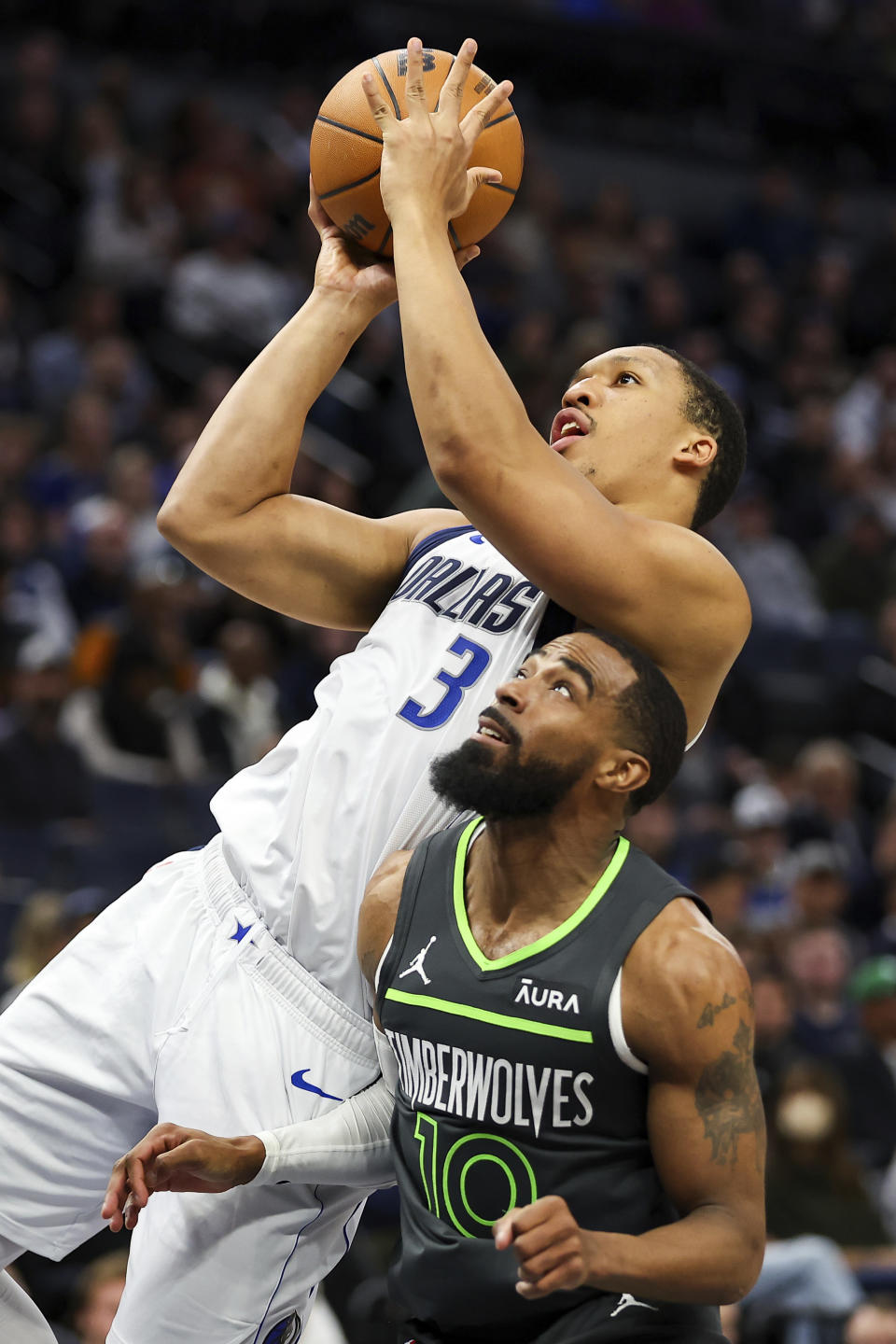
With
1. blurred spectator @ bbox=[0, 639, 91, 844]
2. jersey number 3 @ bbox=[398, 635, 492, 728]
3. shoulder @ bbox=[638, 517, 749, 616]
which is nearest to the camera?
shoulder @ bbox=[638, 517, 749, 616]

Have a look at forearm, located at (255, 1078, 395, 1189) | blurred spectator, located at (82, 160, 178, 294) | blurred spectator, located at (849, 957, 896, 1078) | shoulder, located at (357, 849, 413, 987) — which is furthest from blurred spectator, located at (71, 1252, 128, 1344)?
blurred spectator, located at (82, 160, 178, 294)

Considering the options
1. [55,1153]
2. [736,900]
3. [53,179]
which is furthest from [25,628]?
[55,1153]

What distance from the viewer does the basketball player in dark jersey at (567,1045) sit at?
2596mm

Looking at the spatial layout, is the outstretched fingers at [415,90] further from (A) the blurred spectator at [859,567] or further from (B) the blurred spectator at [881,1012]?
(A) the blurred spectator at [859,567]

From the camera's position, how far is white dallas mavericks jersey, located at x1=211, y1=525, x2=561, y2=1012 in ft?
10.1

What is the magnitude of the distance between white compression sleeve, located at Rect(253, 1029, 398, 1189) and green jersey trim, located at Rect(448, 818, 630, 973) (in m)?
0.29

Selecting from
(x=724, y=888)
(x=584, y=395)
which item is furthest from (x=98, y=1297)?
(x=724, y=888)

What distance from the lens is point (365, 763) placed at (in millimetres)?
3102

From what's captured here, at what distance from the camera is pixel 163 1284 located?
9.80 ft

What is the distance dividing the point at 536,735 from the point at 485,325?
9406 mm

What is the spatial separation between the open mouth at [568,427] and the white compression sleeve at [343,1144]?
121 centimetres

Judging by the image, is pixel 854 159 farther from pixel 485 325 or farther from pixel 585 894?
pixel 585 894

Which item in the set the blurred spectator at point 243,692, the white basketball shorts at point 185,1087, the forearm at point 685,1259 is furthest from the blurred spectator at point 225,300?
the forearm at point 685,1259

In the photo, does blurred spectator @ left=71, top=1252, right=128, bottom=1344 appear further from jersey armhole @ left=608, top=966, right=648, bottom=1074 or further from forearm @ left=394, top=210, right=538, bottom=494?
forearm @ left=394, top=210, right=538, bottom=494
